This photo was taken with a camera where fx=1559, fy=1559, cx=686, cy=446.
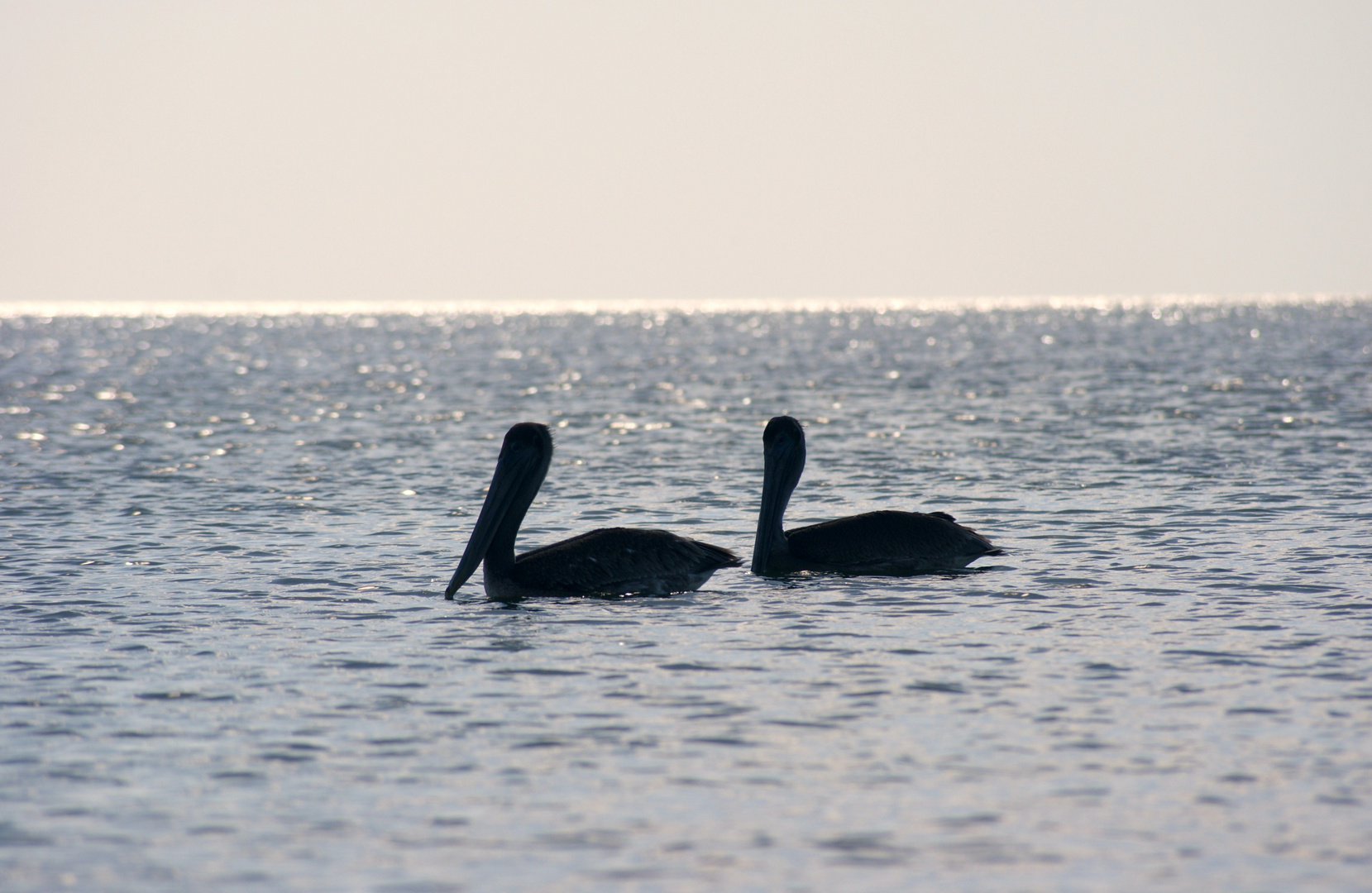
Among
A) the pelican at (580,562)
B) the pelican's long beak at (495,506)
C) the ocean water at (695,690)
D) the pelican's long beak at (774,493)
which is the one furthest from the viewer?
the pelican's long beak at (774,493)

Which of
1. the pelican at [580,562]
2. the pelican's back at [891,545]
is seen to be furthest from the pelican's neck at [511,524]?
the pelican's back at [891,545]

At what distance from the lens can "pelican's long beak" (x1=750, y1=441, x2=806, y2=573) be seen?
44.2ft

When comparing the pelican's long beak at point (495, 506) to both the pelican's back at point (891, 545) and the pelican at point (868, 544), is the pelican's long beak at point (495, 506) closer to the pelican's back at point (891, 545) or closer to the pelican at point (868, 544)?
the pelican at point (868, 544)

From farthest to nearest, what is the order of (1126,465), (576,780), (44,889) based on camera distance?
(1126,465)
(576,780)
(44,889)

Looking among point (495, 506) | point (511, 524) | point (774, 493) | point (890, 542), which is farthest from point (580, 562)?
point (890, 542)

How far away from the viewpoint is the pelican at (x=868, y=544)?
1316 centimetres

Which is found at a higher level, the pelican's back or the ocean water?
the pelican's back

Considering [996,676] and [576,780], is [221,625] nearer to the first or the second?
[576,780]

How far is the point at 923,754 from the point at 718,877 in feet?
5.99

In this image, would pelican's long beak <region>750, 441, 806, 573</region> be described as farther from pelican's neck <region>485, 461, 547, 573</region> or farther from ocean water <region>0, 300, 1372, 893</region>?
pelican's neck <region>485, 461, 547, 573</region>

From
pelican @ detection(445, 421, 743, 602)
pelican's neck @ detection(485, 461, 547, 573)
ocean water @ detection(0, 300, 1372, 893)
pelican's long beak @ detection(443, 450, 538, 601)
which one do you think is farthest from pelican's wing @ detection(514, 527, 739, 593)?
pelican's long beak @ detection(443, 450, 538, 601)

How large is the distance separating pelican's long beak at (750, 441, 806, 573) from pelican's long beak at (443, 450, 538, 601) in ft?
6.86

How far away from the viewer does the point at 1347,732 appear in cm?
777

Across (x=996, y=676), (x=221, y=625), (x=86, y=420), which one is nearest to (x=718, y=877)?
(x=996, y=676)
